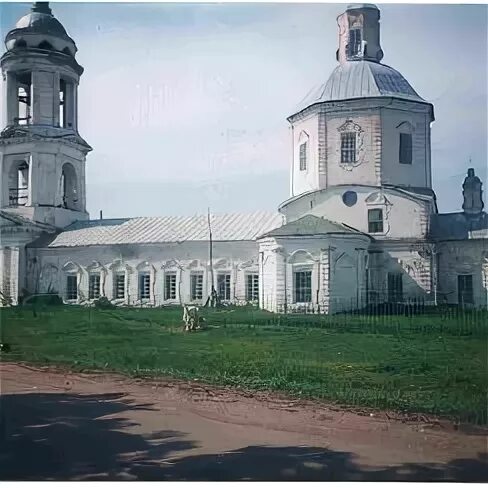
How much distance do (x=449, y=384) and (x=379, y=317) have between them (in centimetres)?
62

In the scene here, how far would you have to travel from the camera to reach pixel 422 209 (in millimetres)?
4512

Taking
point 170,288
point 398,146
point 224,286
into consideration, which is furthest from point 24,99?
point 398,146

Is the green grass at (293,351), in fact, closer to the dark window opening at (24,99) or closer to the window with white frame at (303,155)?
the window with white frame at (303,155)

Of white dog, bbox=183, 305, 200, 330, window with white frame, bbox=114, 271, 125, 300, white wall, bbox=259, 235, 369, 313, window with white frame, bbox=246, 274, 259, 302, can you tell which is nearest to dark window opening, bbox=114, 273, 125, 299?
window with white frame, bbox=114, 271, 125, 300

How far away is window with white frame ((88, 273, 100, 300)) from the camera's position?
4574 mm

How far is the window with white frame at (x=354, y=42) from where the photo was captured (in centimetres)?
423

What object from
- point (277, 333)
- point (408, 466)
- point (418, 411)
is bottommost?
point (408, 466)

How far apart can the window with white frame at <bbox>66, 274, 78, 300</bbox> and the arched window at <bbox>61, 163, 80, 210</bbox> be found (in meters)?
0.52

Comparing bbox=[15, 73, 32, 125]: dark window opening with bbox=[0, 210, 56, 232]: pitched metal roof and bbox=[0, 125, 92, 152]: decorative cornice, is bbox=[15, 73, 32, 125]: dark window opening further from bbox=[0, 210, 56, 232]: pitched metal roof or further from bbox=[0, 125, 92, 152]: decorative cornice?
bbox=[0, 210, 56, 232]: pitched metal roof

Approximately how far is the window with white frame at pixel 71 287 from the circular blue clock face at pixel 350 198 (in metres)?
2.06

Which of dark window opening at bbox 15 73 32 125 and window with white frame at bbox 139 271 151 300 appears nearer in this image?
window with white frame at bbox 139 271 151 300

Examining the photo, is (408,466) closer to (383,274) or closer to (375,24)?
(383,274)

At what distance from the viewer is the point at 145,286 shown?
180 inches

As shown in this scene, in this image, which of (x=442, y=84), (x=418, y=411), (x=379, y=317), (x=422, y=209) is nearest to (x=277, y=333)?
(x=379, y=317)
